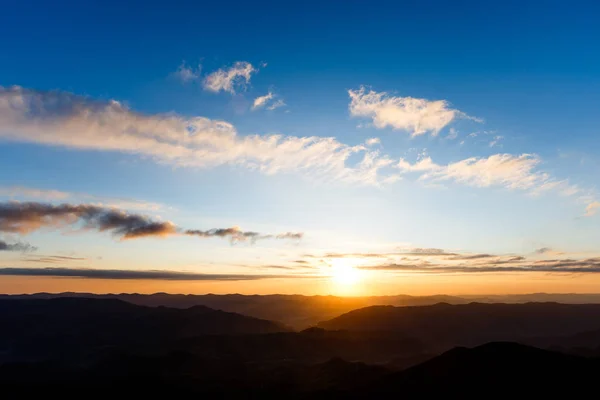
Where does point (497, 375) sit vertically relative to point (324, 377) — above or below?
above

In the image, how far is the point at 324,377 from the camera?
158250mm

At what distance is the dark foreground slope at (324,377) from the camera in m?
117

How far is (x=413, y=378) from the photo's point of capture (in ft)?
418

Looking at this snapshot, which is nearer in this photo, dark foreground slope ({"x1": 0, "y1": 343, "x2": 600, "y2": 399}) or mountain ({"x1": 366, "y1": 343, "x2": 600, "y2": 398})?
mountain ({"x1": 366, "y1": 343, "x2": 600, "y2": 398})

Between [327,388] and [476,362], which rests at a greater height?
[476,362]

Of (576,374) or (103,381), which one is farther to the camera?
(103,381)

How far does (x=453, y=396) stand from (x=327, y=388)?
3864cm

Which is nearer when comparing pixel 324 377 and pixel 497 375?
pixel 497 375

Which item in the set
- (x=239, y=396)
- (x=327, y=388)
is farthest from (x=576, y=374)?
(x=239, y=396)

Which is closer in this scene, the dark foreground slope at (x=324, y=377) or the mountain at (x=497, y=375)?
the mountain at (x=497, y=375)

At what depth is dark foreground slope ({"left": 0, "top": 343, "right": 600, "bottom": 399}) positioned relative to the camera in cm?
11700

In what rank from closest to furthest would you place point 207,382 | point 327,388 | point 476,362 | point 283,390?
point 476,362 → point 327,388 → point 283,390 → point 207,382

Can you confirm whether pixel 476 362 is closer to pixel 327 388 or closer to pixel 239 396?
pixel 327 388

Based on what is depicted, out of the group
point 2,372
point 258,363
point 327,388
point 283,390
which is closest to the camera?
point 327,388
